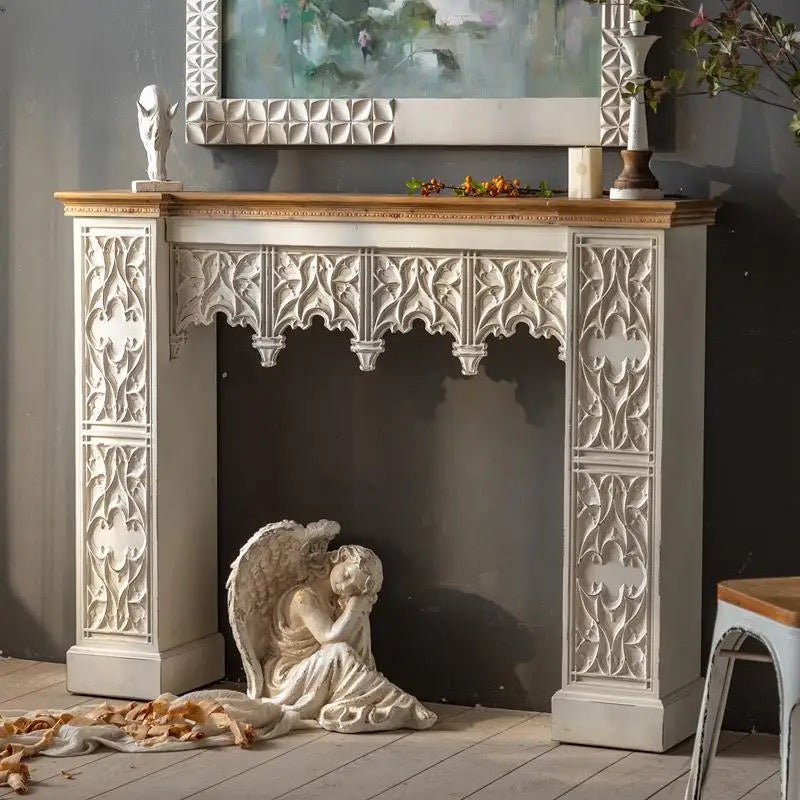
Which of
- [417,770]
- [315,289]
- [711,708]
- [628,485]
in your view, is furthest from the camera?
[315,289]

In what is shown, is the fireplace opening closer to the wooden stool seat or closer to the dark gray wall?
the dark gray wall

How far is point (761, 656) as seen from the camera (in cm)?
350

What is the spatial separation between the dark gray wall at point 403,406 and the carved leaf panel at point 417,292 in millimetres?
284

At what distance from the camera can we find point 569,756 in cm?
422

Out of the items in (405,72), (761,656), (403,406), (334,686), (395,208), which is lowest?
(334,686)

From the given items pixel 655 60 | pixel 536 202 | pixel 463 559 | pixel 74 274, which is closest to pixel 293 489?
pixel 463 559

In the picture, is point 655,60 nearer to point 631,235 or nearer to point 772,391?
point 631,235

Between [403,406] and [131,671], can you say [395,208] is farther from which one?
[131,671]

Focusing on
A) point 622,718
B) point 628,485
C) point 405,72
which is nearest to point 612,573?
point 628,485

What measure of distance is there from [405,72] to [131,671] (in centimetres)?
180

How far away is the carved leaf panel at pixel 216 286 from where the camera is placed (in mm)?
4527

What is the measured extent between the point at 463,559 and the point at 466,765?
70 cm

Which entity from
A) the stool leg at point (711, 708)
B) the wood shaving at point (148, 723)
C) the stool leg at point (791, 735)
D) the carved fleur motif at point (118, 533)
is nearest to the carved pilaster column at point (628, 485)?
the stool leg at point (711, 708)

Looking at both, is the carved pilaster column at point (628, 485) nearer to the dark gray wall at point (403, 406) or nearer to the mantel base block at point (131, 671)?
the dark gray wall at point (403, 406)
